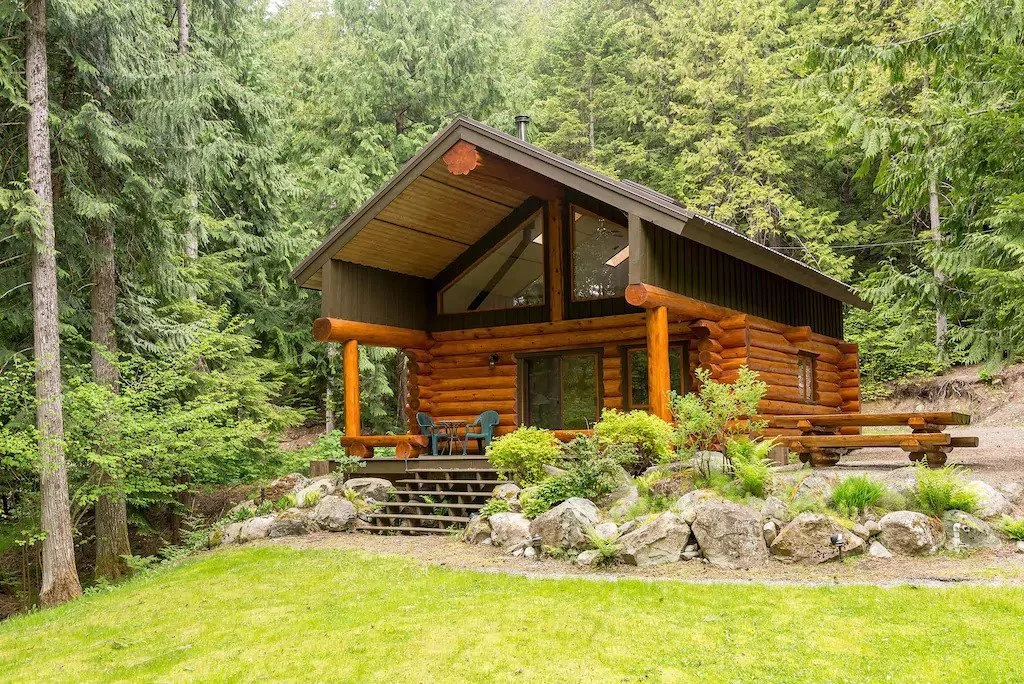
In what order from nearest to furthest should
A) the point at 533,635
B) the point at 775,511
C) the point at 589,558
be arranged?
1. the point at 533,635
2. the point at 775,511
3. the point at 589,558

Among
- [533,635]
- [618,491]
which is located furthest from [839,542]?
[533,635]

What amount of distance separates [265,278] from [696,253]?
12650mm

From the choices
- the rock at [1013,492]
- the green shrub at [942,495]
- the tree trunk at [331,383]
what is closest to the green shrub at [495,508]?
the green shrub at [942,495]

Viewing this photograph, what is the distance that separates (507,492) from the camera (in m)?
11.8

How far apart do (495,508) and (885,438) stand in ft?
17.7

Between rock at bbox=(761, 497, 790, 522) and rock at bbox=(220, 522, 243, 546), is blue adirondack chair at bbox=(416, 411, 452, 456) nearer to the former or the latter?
rock at bbox=(220, 522, 243, 546)

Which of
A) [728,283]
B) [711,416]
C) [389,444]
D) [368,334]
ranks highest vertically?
[728,283]

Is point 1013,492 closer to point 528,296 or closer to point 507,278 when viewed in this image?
point 528,296

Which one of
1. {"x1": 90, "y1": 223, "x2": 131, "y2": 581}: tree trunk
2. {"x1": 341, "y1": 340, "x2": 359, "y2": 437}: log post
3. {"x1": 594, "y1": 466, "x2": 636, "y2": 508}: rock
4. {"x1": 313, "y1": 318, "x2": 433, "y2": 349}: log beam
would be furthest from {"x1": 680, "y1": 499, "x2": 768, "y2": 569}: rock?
{"x1": 90, "y1": 223, "x2": 131, "y2": 581}: tree trunk

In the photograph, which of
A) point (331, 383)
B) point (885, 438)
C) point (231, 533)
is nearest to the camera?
point (885, 438)

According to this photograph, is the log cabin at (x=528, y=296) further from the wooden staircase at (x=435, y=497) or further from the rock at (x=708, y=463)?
the rock at (x=708, y=463)

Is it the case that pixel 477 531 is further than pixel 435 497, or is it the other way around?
pixel 435 497

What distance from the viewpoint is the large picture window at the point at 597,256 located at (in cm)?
1488

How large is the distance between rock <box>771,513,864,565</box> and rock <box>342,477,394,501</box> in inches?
273
